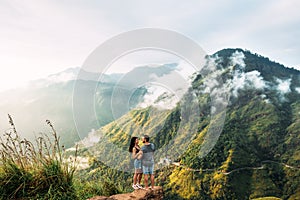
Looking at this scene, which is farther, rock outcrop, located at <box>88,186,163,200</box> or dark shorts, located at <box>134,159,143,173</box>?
dark shorts, located at <box>134,159,143,173</box>

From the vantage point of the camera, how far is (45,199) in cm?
489

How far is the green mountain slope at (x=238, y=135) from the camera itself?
4832 cm

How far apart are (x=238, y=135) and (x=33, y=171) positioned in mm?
64537

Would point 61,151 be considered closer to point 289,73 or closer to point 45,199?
point 45,199

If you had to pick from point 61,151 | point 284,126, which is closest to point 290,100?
point 284,126

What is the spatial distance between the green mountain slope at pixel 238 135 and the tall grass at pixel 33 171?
87.0ft

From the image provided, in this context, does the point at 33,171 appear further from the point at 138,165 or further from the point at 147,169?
the point at 147,169

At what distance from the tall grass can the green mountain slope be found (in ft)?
87.0

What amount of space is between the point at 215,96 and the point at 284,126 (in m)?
17.8

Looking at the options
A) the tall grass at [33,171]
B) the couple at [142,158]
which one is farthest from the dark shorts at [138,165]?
the tall grass at [33,171]

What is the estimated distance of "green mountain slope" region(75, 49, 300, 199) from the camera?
4832cm

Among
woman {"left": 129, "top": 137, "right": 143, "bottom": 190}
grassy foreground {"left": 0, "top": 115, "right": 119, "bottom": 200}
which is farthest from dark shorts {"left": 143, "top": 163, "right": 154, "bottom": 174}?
grassy foreground {"left": 0, "top": 115, "right": 119, "bottom": 200}

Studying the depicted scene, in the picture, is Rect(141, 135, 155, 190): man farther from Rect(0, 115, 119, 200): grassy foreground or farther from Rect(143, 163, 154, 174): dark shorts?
Rect(0, 115, 119, 200): grassy foreground

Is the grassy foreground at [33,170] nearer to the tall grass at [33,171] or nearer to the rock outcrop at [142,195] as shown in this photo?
the tall grass at [33,171]
